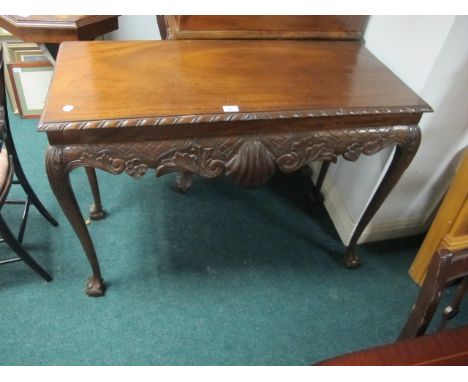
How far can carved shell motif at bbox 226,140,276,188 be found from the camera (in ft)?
3.14

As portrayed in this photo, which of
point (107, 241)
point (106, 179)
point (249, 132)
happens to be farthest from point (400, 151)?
point (106, 179)

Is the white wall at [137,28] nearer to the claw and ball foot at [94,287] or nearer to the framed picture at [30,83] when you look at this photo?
the framed picture at [30,83]

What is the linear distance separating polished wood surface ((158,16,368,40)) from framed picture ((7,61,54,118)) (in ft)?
3.60

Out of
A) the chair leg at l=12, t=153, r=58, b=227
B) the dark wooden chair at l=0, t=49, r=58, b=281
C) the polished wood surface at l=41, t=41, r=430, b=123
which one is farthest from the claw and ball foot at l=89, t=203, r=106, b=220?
the polished wood surface at l=41, t=41, r=430, b=123

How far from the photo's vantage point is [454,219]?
4.22 ft

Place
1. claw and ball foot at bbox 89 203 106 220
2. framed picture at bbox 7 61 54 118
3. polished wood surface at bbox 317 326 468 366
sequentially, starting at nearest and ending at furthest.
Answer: polished wood surface at bbox 317 326 468 366 → claw and ball foot at bbox 89 203 106 220 → framed picture at bbox 7 61 54 118

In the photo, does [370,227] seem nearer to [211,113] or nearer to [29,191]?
[211,113]

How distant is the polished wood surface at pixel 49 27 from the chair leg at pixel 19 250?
882 mm

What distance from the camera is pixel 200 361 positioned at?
1188 mm

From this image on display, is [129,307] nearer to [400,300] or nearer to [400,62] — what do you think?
[400,300]

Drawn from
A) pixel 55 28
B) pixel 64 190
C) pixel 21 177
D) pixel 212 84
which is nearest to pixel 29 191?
pixel 21 177

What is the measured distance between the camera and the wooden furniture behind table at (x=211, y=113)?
867 millimetres

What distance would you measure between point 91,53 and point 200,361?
1054 millimetres

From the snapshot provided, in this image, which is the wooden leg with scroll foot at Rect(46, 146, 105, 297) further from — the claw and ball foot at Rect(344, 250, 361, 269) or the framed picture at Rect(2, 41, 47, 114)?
the framed picture at Rect(2, 41, 47, 114)
